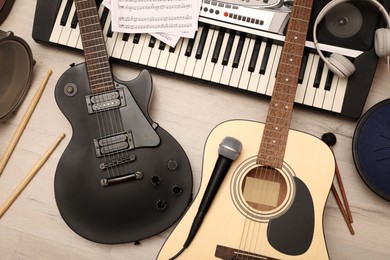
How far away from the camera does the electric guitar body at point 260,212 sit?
4.16 ft

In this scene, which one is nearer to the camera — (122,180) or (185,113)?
(122,180)

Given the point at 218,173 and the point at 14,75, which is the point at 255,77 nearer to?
the point at 218,173

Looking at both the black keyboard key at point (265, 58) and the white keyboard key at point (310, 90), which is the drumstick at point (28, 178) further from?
the white keyboard key at point (310, 90)

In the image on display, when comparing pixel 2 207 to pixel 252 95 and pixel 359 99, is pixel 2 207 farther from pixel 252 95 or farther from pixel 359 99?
pixel 359 99

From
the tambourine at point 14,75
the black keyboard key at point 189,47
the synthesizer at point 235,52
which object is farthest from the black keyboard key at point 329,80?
the tambourine at point 14,75

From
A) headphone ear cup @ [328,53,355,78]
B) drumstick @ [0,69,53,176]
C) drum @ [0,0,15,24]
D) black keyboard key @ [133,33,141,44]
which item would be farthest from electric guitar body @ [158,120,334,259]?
drum @ [0,0,15,24]

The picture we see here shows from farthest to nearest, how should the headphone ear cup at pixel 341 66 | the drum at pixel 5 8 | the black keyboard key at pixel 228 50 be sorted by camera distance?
the drum at pixel 5 8, the black keyboard key at pixel 228 50, the headphone ear cup at pixel 341 66

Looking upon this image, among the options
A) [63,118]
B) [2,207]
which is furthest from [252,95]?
[2,207]

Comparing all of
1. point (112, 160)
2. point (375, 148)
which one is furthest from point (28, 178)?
point (375, 148)

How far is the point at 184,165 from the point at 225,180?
18 centimetres

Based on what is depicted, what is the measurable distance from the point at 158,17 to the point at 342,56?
602 mm

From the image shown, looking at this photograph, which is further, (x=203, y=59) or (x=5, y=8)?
(x=5, y=8)

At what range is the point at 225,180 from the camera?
1319 mm

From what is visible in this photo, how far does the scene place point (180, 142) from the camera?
154cm
